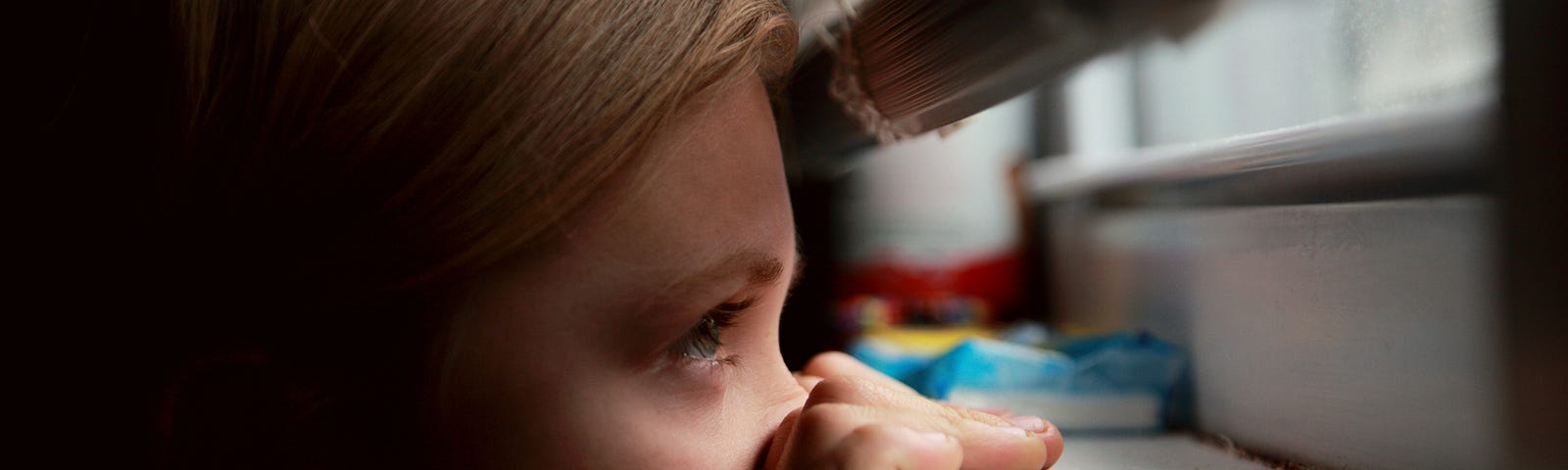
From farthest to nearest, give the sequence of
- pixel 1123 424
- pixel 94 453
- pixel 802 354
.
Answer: pixel 802 354
pixel 1123 424
pixel 94 453

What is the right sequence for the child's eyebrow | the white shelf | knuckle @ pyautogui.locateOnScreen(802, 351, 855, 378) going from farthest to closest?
knuckle @ pyautogui.locateOnScreen(802, 351, 855, 378) → the white shelf → the child's eyebrow

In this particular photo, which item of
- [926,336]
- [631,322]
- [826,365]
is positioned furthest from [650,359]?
[926,336]

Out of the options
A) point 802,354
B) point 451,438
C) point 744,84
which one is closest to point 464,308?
point 451,438

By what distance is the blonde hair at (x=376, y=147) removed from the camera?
41cm

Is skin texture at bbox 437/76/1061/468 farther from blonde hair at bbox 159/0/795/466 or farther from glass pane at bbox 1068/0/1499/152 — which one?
glass pane at bbox 1068/0/1499/152

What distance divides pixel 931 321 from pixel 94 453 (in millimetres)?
895

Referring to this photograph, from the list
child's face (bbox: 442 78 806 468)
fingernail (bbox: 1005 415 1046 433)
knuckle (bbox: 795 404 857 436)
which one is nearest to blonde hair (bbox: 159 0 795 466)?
child's face (bbox: 442 78 806 468)

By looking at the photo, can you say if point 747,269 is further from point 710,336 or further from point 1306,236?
point 1306,236

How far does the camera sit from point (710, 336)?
19.2 inches

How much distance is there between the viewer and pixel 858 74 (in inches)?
20.9

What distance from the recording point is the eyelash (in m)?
0.47

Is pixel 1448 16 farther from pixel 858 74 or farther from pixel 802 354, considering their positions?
pixel 802 354

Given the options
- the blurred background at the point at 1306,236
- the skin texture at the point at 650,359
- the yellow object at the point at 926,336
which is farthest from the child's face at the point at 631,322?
the yellow object at the point at 926,336

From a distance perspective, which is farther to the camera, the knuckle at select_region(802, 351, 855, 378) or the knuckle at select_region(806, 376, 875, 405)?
the knuckle at select_region(802, 351, 855, 378)
